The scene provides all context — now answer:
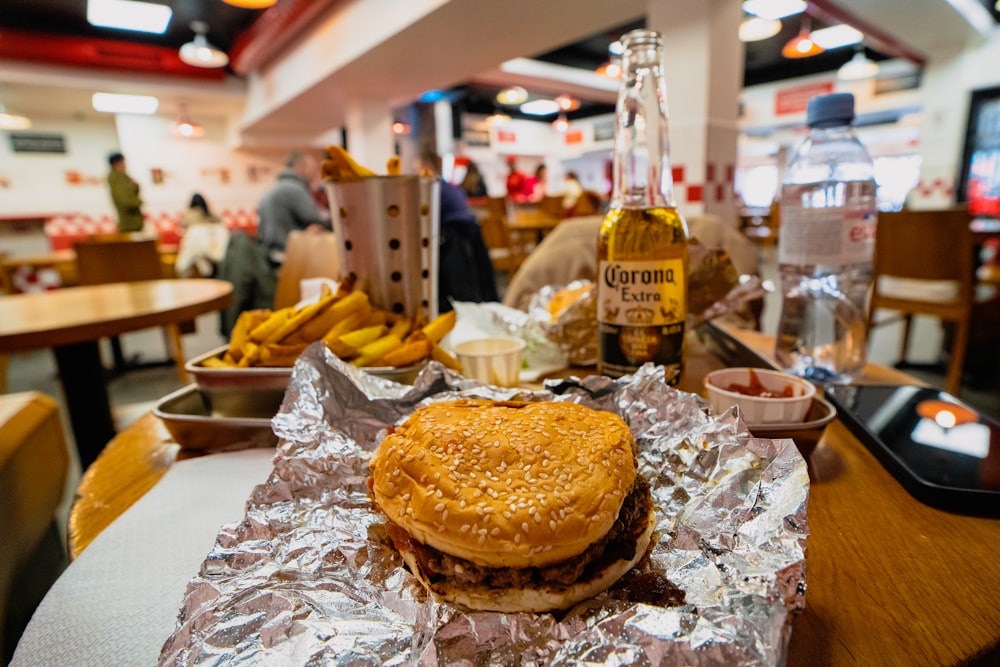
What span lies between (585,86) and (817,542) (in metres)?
10.1

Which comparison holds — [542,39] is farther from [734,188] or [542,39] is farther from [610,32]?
[610,32]

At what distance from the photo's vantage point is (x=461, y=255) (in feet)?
8.86

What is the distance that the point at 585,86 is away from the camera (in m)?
9.53

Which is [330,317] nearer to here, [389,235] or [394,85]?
[389,235]

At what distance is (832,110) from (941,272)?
9.96ft

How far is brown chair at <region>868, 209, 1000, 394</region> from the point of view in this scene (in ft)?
9.91

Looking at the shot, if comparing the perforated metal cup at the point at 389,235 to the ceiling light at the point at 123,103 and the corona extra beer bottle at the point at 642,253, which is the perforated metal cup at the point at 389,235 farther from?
the ceiling light at the point at 123,103

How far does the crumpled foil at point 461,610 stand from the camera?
18.0 inches

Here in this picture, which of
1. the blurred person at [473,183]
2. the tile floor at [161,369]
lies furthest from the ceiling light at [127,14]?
the blurred person at [473,183]

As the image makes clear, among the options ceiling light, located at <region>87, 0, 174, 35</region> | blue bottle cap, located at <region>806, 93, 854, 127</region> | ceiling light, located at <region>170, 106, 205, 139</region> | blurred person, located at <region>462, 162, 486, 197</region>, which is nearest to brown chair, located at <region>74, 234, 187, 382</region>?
blue bottle cap, located at <region>806, 93, 854, 127</region>

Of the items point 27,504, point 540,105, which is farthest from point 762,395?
point 540,105

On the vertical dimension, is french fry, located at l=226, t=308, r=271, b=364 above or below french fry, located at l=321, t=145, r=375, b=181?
below

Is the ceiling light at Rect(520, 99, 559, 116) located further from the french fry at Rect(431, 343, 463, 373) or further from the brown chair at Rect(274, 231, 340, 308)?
the french fry at Rect(431, 343, 463, 373)

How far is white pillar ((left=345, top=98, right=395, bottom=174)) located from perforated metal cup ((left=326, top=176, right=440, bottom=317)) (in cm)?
623
